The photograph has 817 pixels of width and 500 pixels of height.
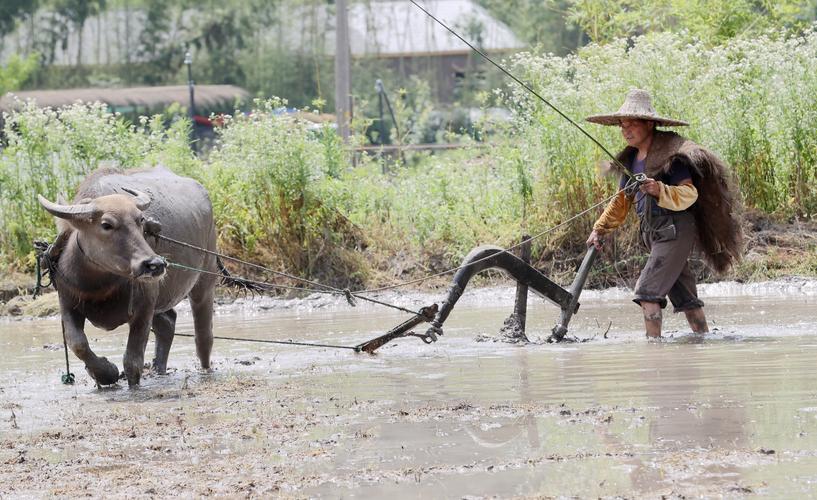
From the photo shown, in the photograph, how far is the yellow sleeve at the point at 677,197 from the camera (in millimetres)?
8828

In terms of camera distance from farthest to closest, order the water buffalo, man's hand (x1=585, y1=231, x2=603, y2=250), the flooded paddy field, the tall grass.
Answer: the tall grass → man's hand (x1=585, y1=231, x2=603, y2=250) → the water buffalo → the flooded paddy field

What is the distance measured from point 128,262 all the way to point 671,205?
3.67 metres

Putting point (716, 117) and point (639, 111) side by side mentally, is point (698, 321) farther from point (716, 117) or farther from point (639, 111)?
point (716, 117)

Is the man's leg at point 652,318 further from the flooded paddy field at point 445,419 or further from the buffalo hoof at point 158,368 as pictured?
the buffalo hoof at point 158,368

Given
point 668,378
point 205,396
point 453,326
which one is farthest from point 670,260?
point 205,396

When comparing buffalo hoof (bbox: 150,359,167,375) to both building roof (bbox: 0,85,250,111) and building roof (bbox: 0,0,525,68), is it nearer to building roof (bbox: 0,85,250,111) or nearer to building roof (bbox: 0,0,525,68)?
building roof (bbox: 0,85,250,111)

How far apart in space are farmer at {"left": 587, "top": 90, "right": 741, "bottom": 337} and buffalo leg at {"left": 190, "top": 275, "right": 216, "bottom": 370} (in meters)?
2.86

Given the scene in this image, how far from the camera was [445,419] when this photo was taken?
255 inches

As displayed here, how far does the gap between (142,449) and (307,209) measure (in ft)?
26.2

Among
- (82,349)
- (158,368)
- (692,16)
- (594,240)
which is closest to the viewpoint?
(82,349)

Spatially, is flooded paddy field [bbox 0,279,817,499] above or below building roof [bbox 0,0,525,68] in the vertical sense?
below

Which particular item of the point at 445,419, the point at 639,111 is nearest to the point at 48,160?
the point at 639,111

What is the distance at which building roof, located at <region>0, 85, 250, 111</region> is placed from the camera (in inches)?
1362

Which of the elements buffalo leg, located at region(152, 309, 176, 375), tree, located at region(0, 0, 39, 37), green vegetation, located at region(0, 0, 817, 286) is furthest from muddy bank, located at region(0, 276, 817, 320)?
tree, located at region(0, 0, 39, 37)
